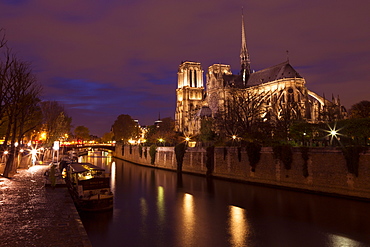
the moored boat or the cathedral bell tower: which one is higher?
the cathedral bell tower

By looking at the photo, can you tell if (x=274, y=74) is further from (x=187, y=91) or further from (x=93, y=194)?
(x=93, y=194)

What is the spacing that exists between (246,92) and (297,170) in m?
45.4

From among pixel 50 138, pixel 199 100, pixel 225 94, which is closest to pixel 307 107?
pixel 225 94

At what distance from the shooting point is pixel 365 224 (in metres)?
17.6

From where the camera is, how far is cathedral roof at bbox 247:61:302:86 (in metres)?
75.9

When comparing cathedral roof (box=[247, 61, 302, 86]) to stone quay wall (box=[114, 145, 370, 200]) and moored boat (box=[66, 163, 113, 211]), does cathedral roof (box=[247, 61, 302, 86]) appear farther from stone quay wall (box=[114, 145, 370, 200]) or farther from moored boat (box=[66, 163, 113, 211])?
moored boat (box=[66, 163, 113, 211])

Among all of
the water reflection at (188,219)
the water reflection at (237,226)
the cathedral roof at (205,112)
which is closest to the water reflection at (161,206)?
the water reflection at (188,219)

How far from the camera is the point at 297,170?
92.0 feet

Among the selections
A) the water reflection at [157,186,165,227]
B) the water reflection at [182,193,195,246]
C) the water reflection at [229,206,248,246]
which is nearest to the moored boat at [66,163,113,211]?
the water reflection at [157,186,165,227]

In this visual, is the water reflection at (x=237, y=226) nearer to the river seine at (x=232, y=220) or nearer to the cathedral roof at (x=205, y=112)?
the river seine at (x=232, y=220)

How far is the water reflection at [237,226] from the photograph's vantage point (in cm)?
1530

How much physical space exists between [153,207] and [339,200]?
14164mm

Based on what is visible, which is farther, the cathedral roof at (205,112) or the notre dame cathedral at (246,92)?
the cathedral roof at (205,112)

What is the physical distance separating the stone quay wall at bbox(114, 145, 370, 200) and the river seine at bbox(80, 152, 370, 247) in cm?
94
